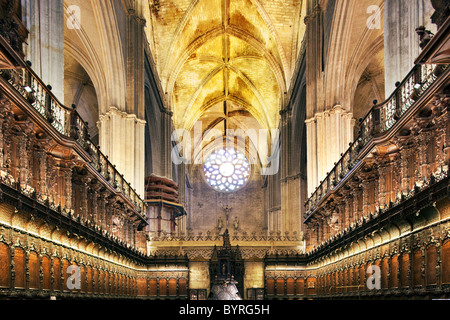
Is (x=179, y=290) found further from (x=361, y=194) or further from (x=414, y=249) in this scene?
(x=414, y=249)

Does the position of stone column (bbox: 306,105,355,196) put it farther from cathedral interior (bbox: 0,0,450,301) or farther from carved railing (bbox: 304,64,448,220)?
carved railing (bbox: 304,64,448,220)

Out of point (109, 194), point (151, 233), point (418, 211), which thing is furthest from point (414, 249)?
point (151, 233)

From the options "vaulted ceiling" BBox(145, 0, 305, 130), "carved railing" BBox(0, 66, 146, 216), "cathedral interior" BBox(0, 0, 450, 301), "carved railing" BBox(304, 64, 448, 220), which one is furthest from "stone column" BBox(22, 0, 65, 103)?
"vaulted ceiling" BBox(145, 0, 305, 130)

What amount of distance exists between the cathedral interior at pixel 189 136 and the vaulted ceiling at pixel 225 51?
0.13m

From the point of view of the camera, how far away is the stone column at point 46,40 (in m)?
12.4

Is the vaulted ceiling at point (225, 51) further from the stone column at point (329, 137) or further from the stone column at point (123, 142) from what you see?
the stone column at point (329, 137)

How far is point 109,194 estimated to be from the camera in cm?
1869

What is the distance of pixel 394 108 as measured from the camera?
41.2 ft

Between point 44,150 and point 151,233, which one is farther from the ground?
point 44,150

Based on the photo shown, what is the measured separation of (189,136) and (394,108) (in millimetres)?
38128

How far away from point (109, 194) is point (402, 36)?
35.8 ft

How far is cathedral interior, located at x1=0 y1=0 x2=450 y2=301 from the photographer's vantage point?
10234 mm

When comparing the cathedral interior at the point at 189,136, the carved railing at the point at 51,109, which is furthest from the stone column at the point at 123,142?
the carved railing at the point at 51,109

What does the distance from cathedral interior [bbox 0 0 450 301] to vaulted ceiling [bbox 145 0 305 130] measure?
5.0 inches
